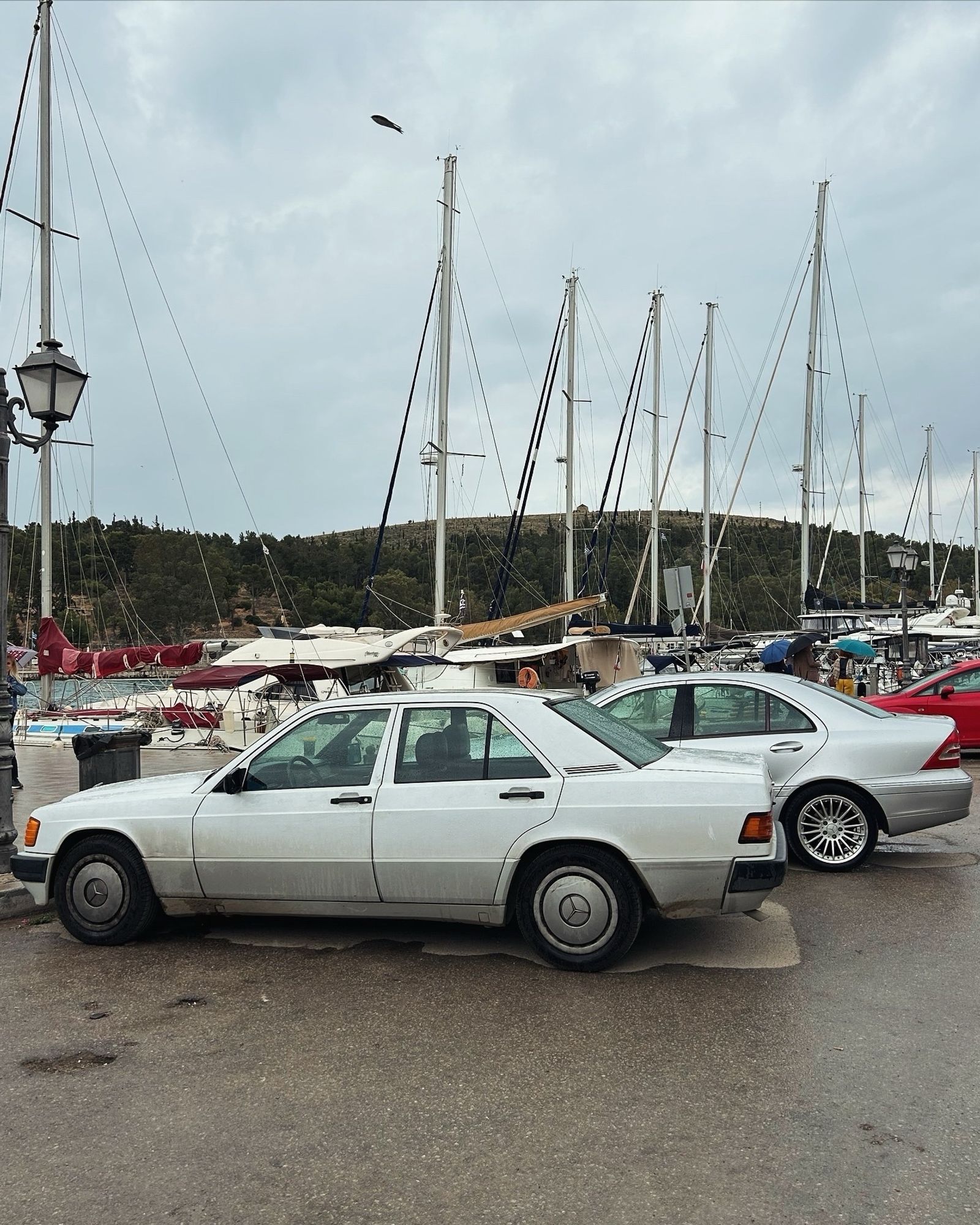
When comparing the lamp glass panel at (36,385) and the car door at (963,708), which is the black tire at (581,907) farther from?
the car door at (963,708)

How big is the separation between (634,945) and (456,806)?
1.39 metres

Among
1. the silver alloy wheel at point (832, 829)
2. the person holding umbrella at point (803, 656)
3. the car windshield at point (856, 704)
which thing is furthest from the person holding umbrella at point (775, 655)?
the silver alloy wheel at point (832, 829)

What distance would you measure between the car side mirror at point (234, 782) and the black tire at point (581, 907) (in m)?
1.77

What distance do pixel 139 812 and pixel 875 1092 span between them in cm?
425

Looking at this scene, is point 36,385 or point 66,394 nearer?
point 36,385

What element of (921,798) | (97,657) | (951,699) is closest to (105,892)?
(921,798)

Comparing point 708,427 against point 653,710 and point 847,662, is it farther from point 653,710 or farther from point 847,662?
point 653,710

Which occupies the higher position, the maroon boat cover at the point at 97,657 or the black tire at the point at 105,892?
the maroon boat cover at the point at 97,657

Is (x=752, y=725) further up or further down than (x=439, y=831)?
further up

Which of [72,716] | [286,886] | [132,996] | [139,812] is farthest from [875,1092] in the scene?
[72,716]

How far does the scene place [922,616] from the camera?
133 ft

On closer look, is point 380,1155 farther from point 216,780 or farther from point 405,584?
point 405,584

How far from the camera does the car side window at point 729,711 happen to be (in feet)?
27.2

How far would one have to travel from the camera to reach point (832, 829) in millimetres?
7973
